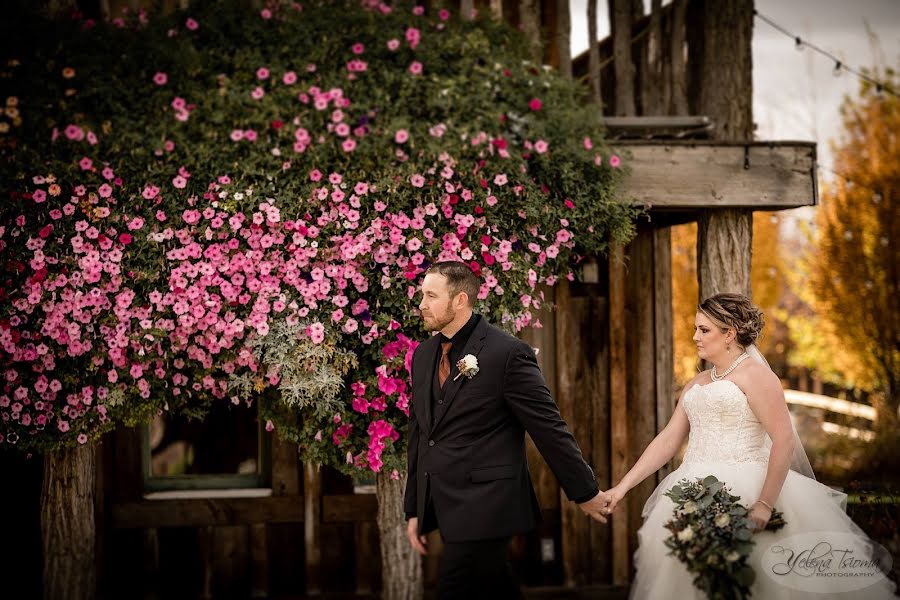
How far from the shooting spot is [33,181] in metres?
4.73

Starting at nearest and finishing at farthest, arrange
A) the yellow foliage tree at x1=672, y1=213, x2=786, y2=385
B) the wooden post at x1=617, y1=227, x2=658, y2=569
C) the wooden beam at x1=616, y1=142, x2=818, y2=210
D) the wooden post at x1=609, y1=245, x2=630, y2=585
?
the wooden beam at x1=616, y1=142, x2=818, y2=210 → the wooden post at x1=609, y1=245, x2=630, y2=585 → the wooden post at x1=617, y1=227, x2=658, y2=569 → the yellow foliage tree at x1=672, y1=213, x2=786, y2=385

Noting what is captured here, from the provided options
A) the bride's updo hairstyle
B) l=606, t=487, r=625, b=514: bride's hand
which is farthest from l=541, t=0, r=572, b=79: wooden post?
l=606, t=487, r=625, b=514: bride's hand

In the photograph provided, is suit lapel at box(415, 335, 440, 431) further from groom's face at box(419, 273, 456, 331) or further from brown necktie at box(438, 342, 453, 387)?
→ groom's face at box(419, 273, 456, 331)

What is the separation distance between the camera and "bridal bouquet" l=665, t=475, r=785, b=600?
340 centimetres

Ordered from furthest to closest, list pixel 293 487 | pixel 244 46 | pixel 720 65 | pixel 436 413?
pixel 293 487
pixel 720 65
pixel 244 46
pixel 436 413

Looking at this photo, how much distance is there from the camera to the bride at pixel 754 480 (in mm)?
3518

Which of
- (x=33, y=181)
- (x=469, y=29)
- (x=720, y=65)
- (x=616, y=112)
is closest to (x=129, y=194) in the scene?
(x=33, y=181)

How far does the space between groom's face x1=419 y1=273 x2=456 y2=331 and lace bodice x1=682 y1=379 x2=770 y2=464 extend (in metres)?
1.34

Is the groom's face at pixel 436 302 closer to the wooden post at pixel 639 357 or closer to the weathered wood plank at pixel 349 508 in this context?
the weathered wood plank at pixel 349 508

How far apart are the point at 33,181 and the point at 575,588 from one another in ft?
15.9

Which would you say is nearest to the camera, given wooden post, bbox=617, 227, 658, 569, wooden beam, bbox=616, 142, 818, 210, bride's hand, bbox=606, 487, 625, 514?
bride's hand, bbox=606, 487, 625, 514

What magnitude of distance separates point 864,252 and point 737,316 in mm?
8848

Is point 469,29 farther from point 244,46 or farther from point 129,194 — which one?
point 129,194

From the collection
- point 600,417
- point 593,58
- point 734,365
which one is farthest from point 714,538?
point 593,58
